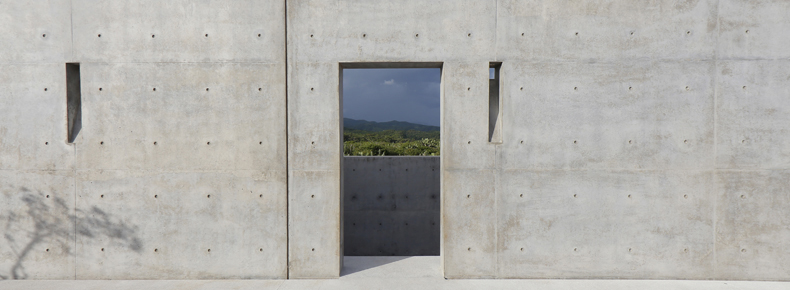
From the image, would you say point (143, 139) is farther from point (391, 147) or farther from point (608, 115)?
point (391, 147)

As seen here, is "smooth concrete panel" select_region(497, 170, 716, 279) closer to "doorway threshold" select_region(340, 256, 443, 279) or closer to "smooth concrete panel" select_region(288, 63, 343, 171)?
"doorway threshold" select_region(340, 256, 443, 279)

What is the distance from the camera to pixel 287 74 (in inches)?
204

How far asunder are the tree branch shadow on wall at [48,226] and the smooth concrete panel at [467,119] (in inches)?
187

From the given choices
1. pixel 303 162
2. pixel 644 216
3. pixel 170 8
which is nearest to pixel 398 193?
pixel 303 162

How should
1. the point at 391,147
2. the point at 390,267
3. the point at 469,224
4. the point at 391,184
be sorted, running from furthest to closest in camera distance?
the point at 391,147, the point at 391,184, the point at 390,267, the point at 469,224

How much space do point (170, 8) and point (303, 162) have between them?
2.87 m

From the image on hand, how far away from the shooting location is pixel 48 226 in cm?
520

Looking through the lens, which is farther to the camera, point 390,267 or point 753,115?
point 390,267

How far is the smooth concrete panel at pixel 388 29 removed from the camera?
5.14m

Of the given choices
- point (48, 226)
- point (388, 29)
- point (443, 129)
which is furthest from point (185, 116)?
point (443, 129)

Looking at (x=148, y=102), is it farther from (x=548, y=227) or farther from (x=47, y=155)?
(x=548, y=227)

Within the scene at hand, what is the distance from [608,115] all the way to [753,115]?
200cm

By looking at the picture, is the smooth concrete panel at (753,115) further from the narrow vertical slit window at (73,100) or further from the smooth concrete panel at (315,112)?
the narrow vertical slit window at (73,100)

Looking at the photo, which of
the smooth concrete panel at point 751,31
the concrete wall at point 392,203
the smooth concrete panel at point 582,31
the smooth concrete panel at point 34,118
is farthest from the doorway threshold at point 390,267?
the smooth concrete panel at point 751,31
